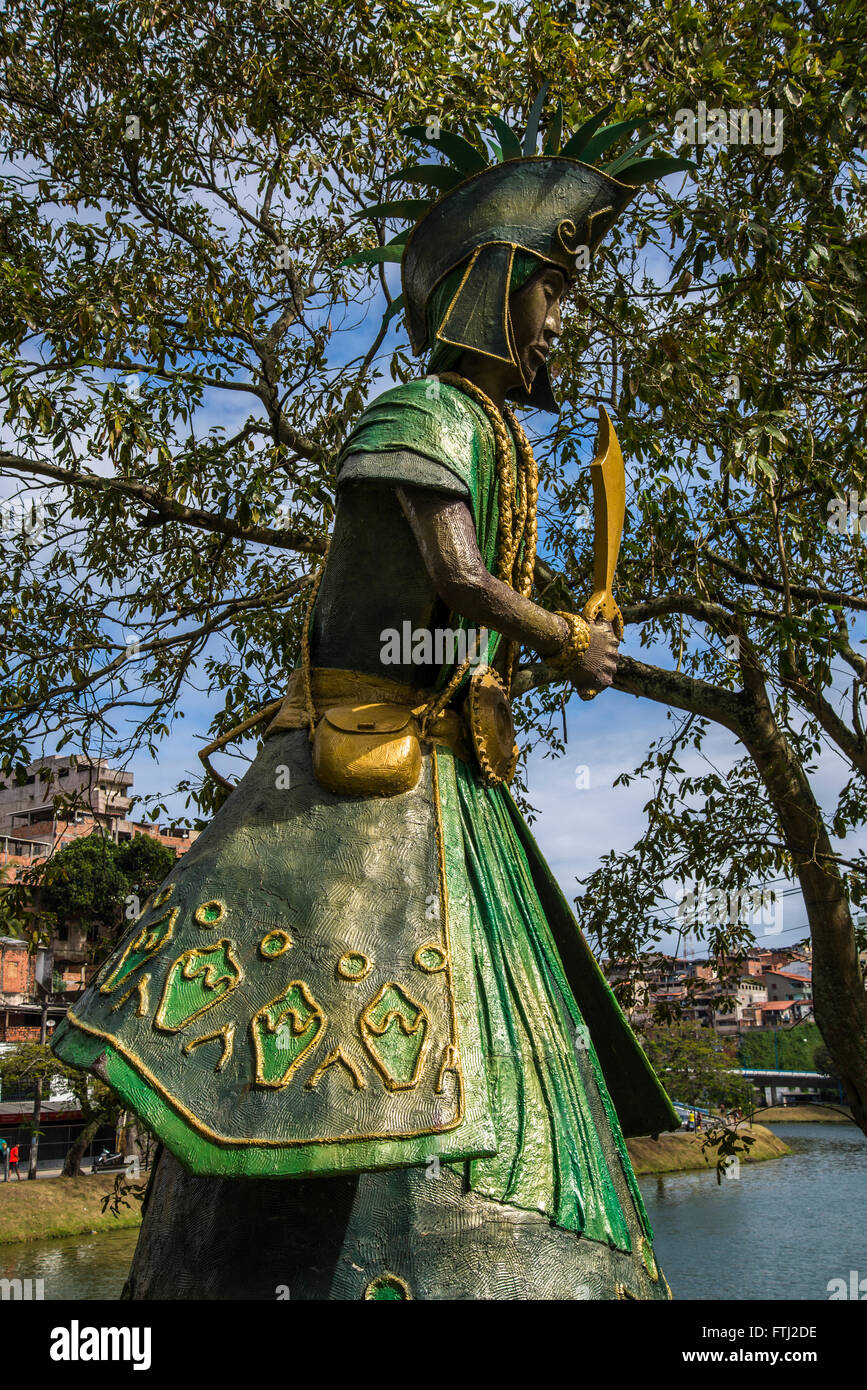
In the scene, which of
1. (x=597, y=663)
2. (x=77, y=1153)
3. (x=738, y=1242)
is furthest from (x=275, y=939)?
(x=77, y=1153)

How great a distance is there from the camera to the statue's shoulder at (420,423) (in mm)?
2463

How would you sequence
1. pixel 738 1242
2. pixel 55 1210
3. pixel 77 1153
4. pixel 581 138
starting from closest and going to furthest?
pixel 581 138 < pixel 738 1242 < pixel 55 1210 < pixel 77 1153

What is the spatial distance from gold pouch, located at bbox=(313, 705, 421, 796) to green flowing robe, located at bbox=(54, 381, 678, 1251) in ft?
0.11

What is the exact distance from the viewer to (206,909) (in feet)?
7.52

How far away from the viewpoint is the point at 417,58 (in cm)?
741

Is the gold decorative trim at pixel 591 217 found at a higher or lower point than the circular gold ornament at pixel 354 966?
higher

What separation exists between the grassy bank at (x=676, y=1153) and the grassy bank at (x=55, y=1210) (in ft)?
28.1

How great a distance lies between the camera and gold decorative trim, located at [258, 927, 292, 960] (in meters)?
2.20

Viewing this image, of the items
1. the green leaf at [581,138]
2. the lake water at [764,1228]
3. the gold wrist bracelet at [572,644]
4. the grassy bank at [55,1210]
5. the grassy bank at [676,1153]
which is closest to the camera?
the gold wrist bracelet at [572,644]

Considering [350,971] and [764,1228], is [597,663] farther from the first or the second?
[764,1228]

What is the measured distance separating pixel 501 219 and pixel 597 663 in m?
1.08

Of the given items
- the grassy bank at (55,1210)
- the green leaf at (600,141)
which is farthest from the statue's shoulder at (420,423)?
the grassy bank at (55,1210)

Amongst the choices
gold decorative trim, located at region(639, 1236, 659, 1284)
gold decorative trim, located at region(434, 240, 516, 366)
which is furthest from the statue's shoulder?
gold decorative trim, located at region(639, 1236, 659, 1284)

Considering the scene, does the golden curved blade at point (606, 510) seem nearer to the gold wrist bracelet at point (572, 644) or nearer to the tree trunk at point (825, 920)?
the gold wrist bracelet at point (572, 644)
